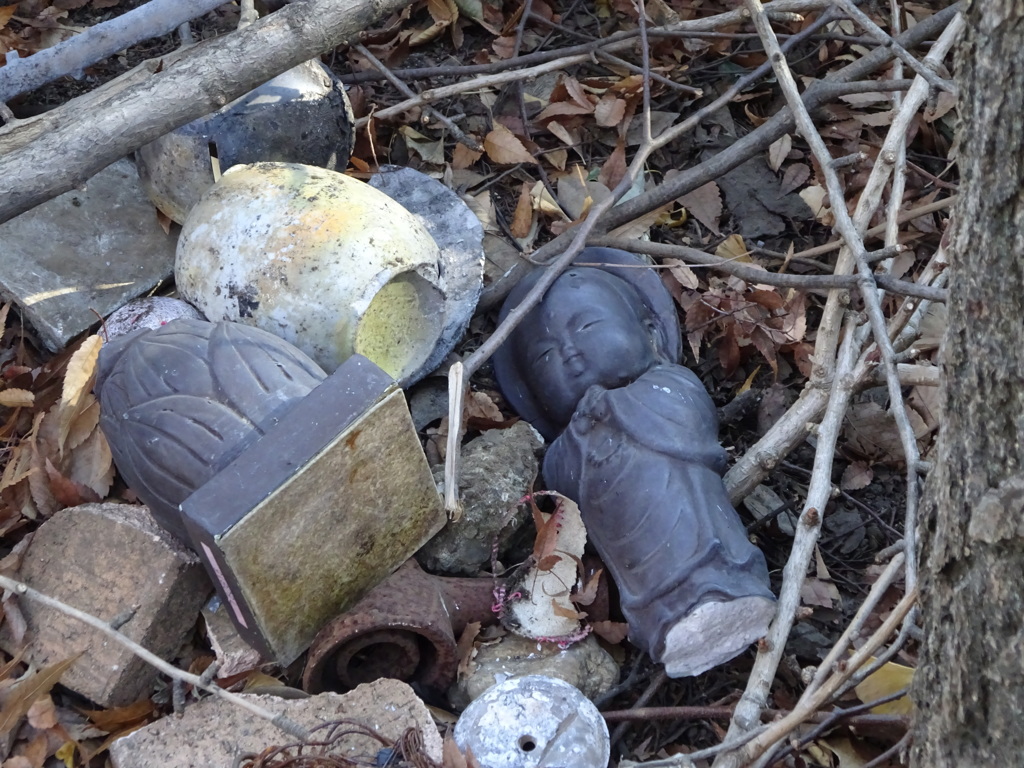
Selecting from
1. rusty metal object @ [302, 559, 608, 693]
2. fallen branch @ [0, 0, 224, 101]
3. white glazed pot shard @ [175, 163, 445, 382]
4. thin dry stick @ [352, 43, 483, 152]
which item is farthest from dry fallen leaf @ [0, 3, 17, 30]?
rusty metal object @ [302, 559, 608, 693]

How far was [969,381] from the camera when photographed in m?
0.89

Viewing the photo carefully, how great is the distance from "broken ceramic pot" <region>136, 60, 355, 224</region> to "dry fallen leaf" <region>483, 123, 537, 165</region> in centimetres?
55

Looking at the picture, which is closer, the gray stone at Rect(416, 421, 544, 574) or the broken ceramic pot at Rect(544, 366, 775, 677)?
the broken ceramic pot at Rect(544, 366, 775, 677)

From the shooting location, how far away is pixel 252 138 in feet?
7.49

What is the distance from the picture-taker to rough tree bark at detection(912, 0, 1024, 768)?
83 centimetres

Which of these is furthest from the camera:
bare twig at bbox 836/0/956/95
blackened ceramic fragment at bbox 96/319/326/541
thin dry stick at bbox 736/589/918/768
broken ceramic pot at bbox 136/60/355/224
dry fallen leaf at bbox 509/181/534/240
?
dry fallen leaf at bbox 509/181/534/240

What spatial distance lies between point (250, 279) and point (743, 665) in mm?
1302

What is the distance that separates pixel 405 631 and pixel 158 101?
4.08 feet

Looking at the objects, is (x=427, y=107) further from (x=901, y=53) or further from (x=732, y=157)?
(x=901, y=53)

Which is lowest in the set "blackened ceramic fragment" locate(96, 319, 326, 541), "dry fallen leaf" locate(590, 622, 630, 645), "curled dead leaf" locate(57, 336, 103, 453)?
"dry fallen leaf" locate(590, 622, 630, 645)

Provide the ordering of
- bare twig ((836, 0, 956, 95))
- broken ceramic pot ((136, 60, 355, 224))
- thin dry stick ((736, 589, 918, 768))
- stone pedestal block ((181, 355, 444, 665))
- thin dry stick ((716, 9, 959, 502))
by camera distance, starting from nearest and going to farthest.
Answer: thin dry stick ((736, 589, 918, 768)), stone pedestal block ((181, 355, 444, 665)), bare twig ((836, 0, 956, 95)), thin dry stick ((716, 9, 959, 502)), broken ceramic pot ((136, 60, 355, 224))

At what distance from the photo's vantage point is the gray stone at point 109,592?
183cm

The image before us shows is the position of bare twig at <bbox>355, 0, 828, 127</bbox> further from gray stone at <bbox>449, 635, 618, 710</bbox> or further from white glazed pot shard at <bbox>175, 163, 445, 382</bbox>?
gray stone at <bbox>449, 635, 618, 710</bbox>

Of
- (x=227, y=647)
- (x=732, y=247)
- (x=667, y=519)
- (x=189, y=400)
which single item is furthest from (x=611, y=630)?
Answer: (x=732, y=247)
